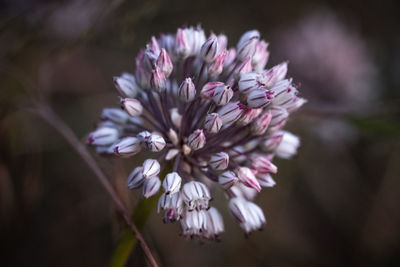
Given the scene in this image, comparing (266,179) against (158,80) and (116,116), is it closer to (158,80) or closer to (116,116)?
(158,80)

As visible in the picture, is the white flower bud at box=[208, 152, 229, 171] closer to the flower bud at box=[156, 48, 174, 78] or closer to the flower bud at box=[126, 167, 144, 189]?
the flower bud at box=[126, 167, 144, 189]

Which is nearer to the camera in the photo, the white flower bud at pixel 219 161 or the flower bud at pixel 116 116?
the white flower bud at pixel 219 161

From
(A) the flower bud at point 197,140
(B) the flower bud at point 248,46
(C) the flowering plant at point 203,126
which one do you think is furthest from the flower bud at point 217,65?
(A) the flower bud at point 197,140

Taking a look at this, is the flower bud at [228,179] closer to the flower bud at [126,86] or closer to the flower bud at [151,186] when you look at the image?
the flower bud at [151,186]

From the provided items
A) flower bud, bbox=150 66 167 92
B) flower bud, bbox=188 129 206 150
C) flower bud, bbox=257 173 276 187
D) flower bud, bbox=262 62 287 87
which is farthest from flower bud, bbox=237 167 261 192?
flower bud, bbox=150 66 167 92

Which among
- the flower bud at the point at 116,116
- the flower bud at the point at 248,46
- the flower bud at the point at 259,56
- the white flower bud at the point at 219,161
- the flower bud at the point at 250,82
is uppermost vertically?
the flower bud at the point at 116,116

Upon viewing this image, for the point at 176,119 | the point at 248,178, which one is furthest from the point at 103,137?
the point at 248,178
